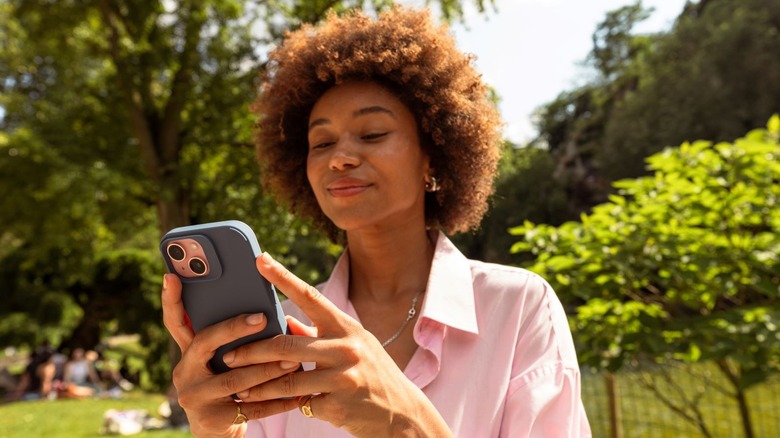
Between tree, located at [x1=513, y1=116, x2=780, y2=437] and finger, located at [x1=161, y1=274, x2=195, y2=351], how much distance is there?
7.94 ft

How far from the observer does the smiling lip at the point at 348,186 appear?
4.95ft

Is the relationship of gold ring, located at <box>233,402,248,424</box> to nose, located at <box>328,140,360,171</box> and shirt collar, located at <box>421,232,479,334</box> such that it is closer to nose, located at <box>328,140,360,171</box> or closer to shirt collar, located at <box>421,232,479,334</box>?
shirt collar, located at <box>421,232,479,334</box>

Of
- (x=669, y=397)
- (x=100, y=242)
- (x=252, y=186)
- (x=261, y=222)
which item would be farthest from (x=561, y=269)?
(x=100, y=242)

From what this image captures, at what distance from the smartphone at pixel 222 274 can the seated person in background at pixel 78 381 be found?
14592 millimetres

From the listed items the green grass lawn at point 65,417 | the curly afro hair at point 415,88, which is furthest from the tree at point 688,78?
the curly afro hair at point 415,88

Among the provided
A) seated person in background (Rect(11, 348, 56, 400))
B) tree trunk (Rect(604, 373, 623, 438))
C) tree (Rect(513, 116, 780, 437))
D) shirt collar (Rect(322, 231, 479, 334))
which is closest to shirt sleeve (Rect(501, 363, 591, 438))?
shirt collar (Rect(322, 231, 479, 334))

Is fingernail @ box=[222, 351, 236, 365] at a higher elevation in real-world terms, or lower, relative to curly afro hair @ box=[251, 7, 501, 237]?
lower

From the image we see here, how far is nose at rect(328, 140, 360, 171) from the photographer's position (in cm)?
150

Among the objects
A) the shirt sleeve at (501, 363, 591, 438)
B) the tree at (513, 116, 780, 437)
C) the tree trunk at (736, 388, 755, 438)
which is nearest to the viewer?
the shirt sleeve at (501, 363, 591, 438)

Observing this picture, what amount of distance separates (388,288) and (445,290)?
9.3 inches

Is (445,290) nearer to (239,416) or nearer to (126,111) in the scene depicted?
(239,416)

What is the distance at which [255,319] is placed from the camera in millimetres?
996

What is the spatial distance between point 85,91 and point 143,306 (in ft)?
26.4

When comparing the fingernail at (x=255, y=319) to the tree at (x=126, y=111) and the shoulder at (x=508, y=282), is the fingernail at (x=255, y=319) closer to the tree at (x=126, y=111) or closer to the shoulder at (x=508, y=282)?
the shoulder at (x=508, y=282)
